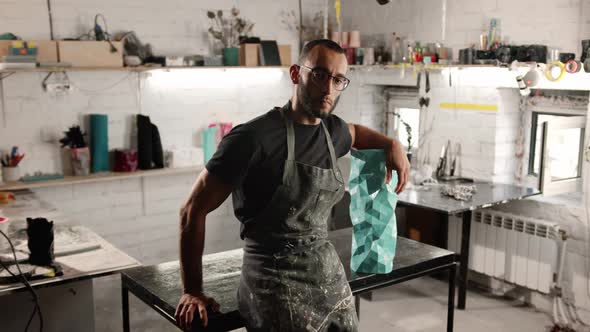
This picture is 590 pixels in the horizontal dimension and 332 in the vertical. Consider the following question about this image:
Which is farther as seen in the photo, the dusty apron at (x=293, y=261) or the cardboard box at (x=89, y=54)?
the cardboard box at (x=89, y=54)

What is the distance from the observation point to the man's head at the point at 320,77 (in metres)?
2.05

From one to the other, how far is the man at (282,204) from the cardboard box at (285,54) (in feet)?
11.8

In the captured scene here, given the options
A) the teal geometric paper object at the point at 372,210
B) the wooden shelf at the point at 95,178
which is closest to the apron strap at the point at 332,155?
the teal geometric paper object at the point at 372,210

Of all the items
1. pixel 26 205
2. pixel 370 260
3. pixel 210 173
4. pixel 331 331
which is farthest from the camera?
pixel 26 205

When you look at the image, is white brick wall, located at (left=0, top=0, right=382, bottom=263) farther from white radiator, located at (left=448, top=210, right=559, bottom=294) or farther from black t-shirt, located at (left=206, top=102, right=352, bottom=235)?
black t-shirt, located at (left=206, top=102, right=352, bottom=235)

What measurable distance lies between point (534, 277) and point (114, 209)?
11.4 ft

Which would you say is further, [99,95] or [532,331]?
[99,95]

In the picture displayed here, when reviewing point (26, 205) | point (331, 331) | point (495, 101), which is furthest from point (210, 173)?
point (495, 101)

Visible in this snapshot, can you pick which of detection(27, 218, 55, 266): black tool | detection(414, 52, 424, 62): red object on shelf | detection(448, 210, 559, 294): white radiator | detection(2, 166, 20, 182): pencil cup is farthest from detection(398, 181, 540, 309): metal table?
detection(2, 166, 20, 182): pencil cup

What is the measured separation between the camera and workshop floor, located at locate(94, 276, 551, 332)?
422cm

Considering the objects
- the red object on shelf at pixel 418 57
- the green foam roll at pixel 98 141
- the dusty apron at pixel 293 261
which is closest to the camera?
the dusty apron at pixel 293 261

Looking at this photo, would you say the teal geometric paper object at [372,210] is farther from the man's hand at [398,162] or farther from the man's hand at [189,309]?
the man's hand at [189,309]

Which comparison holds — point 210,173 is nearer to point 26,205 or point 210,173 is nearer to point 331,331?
point 331,331

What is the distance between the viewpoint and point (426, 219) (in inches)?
197
